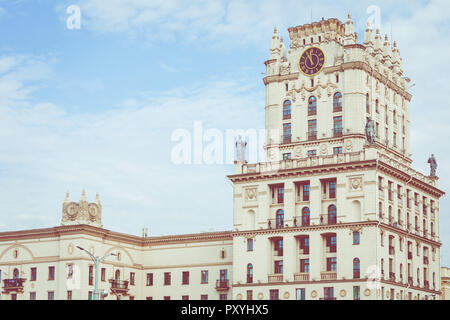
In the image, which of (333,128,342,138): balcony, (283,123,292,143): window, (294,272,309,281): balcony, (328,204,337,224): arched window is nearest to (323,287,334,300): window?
(294,272,309,281): balcony

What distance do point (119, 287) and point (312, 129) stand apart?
106 feet

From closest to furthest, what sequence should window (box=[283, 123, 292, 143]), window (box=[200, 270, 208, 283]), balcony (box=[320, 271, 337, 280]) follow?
1. balcony (box=[320, 271, 337, 280])
2. window (box=[283, 123, 292, 143])
3. window (box=[200, 270, 208, 283])

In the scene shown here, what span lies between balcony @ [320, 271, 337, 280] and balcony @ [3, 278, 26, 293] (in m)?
38.8

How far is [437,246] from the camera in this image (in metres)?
110

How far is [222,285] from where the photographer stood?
10700 centimetres

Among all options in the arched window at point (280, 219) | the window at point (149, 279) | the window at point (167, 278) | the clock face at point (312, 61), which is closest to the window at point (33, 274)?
the window at point (149, 279)

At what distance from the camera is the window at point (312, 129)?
105425 mm

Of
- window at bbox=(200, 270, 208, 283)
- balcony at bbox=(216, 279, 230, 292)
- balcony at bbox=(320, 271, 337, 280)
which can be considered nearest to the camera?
balcony at bbox=(320, 271, 337, 280)

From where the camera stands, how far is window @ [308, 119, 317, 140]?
10543cm

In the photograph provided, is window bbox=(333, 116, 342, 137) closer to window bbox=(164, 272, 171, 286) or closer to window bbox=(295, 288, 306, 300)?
window bbox=(295, 288, 306, 300)

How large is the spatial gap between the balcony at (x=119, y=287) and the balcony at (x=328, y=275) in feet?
90.1

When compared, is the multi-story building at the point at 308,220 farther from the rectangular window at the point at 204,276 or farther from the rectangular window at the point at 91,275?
the rectangular window at the point at 91,275

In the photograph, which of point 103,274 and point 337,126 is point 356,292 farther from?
point 103,274
